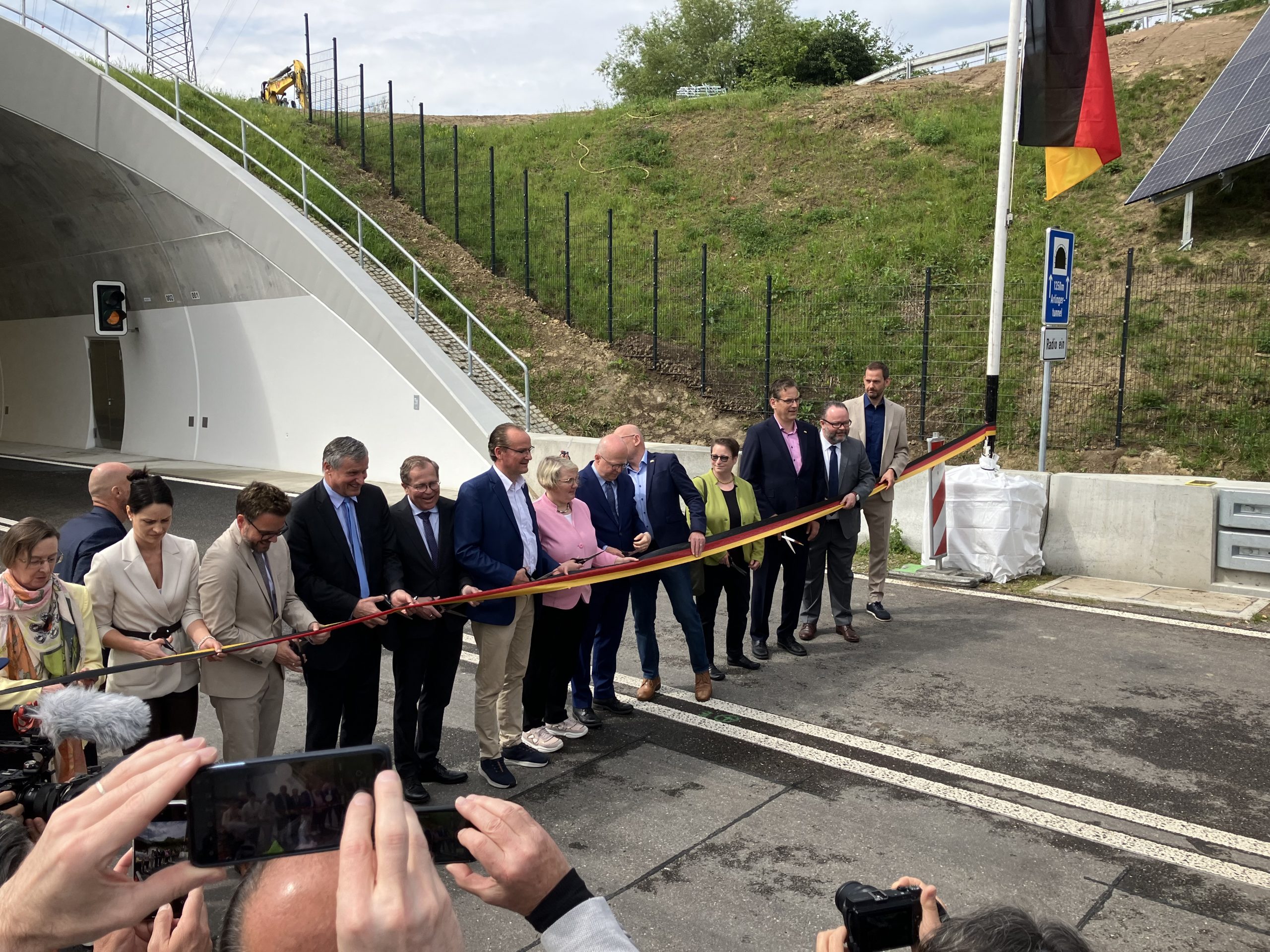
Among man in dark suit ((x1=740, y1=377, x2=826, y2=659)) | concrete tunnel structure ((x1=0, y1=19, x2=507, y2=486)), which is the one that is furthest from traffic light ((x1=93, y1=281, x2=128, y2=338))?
man in dark suit ((x1=740, y1=377, x2=826, y2=659))

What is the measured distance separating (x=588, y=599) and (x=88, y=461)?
1971cm

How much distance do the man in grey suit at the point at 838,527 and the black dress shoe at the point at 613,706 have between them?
2.21m

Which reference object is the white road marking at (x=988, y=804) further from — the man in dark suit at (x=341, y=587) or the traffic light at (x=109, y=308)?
the traffic light at (x=109, y=308)

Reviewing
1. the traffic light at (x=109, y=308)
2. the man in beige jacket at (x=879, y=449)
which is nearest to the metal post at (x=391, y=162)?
the traffic light at (x=109, y=308)

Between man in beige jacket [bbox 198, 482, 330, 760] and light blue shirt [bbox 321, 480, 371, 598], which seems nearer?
man in beige jacket [bbox 198, 482, 330, 760]

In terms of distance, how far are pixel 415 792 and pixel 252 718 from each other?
3.39 ft

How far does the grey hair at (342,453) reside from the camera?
4973 mm

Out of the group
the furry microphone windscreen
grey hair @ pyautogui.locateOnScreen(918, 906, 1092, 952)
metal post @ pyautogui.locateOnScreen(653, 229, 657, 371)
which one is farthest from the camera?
metal post @ pyautogui.locateOnScreen(653, 229, 657, 371)

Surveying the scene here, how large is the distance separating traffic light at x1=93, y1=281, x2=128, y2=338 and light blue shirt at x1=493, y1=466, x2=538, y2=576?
18.0 metres

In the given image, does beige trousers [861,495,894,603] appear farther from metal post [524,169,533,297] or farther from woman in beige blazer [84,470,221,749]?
metal post [524,169,533,297]

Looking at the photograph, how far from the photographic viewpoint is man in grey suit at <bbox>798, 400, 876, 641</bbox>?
8.25m

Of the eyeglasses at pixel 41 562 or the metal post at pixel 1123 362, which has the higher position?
the metal post at pixel 1123 362

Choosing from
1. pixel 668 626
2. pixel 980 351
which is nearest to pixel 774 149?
pixel 980 351

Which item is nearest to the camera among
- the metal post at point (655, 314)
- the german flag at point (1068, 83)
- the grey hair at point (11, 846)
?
the grey hair at point (11, 846)
